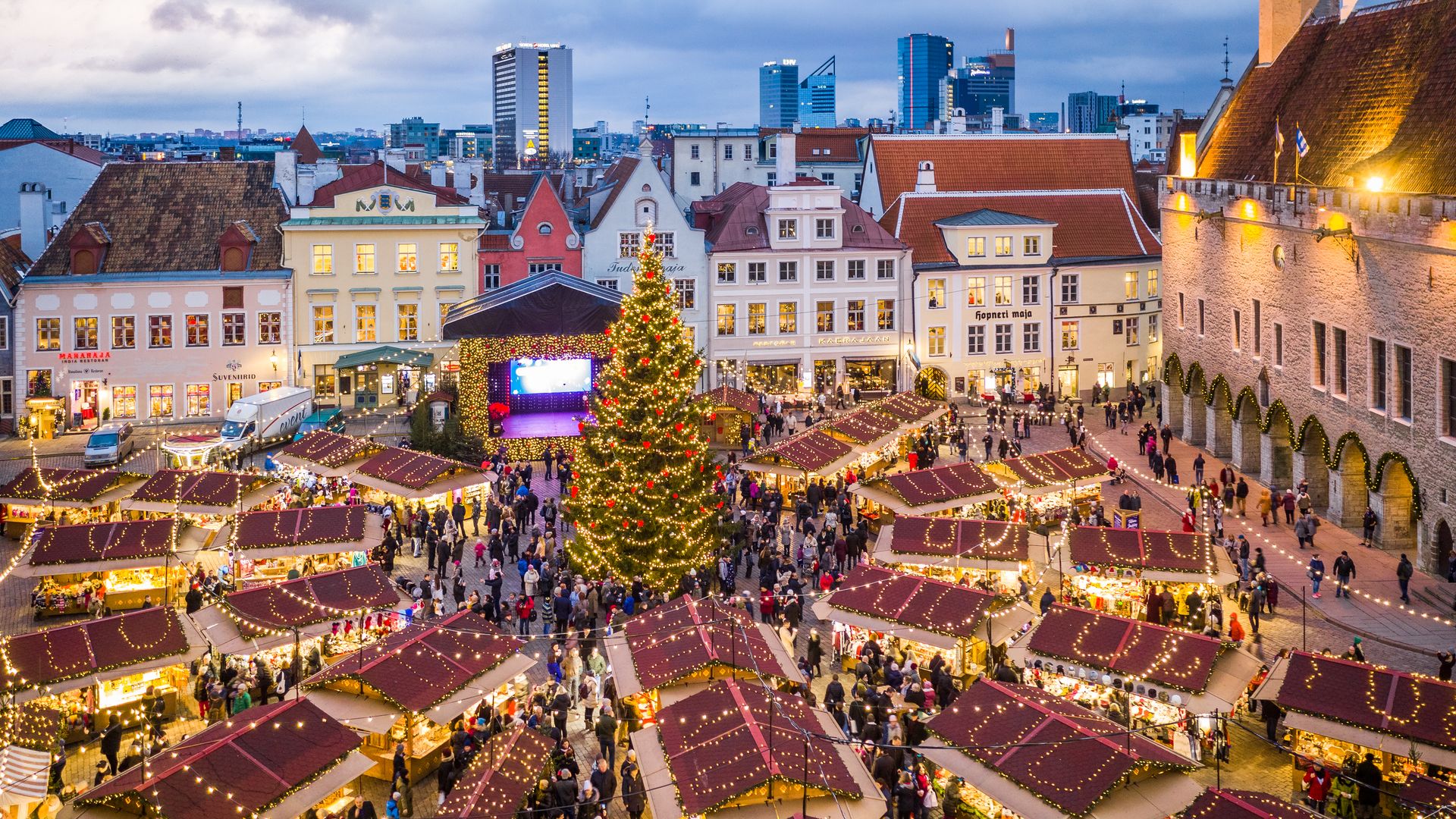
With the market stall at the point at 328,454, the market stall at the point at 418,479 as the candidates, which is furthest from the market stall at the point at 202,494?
the market stall at the point at 418,479

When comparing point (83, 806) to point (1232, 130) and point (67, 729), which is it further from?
point (1232, 130)

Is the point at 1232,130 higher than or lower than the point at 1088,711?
higher

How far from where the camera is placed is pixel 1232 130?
52250mm

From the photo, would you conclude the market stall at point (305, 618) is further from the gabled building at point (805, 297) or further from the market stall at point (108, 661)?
the gabled building at point (805, 297)

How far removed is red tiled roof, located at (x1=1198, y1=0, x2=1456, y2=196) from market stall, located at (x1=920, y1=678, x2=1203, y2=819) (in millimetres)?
19513

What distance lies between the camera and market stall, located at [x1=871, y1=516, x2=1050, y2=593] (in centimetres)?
3180

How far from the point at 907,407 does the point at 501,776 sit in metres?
30.3

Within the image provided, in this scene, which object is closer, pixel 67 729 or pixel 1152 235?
pixel 67 729

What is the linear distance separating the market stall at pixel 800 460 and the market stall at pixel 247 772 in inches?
822

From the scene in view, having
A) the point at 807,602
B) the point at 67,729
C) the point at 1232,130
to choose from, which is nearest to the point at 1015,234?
the point at 1232,130

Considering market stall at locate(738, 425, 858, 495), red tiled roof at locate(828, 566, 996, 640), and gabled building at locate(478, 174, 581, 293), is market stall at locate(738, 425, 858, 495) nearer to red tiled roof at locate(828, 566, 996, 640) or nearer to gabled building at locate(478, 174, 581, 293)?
red tiled roof at locate(828, 566, 996, 640)

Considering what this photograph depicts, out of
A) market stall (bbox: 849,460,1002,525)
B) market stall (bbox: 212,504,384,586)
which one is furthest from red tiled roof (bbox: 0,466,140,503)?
market stall (bbox: 849,460,1002,525)

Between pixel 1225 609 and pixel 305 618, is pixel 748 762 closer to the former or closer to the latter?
pixel 305 618

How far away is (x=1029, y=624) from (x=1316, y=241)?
19303 millimetres
